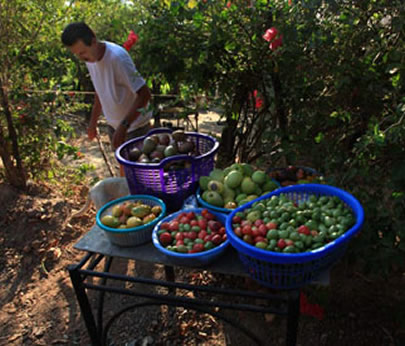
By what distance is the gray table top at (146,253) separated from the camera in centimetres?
158

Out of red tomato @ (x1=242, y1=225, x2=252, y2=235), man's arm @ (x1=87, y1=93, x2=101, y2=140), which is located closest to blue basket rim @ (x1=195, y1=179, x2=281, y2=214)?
red tomato @ (x1=242, y1=225, x2=252, y2=235)

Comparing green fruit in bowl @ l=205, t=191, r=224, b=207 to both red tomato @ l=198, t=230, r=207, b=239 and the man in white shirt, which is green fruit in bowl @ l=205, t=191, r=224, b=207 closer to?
red tomato @ l=198, t=230, r=207, b=239

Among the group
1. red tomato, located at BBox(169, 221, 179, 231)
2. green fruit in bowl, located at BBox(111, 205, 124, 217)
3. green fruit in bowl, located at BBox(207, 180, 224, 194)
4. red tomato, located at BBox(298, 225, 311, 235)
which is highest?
red tomato, located at BBox(298, 225, 311, 235)

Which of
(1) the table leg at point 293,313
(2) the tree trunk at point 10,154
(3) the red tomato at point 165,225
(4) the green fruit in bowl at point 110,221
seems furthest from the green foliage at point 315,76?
(2) the tree trunk at point 10,154

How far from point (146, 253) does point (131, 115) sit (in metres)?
1.47

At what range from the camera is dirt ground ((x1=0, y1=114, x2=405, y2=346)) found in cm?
228

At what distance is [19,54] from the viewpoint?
11.4 feet

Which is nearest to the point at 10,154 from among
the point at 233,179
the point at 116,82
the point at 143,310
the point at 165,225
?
the point at 116,82

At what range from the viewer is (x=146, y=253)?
1.70 metres

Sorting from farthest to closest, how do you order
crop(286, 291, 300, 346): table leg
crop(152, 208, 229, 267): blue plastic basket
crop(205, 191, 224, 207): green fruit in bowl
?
crop(205, 191, 224, 207): green fruit in bowl
crop(152, 208, 229, 267): blue plastic basket
crop(286, 291, 300, 346): table leg

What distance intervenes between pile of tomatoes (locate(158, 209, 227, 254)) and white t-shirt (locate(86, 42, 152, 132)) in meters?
1.39

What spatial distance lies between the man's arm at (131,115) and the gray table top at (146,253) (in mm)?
1114

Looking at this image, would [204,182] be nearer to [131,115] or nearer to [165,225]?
[165,225]

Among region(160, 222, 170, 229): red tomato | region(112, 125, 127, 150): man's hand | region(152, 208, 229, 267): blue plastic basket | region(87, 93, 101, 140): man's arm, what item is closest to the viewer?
region(152, 208, 229, 267): blue plastic basket
